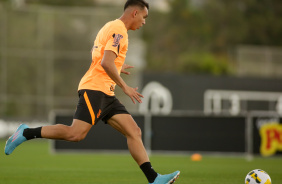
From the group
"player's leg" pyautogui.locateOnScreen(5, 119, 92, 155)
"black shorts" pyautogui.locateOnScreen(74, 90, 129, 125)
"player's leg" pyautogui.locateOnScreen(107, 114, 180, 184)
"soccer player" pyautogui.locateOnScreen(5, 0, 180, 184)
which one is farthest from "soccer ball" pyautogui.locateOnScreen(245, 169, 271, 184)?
"player's leg" pyautogui.locateOnScreen(5, 119, 92, 155)

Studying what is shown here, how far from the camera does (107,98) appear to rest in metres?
8.88

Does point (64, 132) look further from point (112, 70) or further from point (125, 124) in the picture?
point (112, 70)

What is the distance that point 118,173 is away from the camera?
484 inches

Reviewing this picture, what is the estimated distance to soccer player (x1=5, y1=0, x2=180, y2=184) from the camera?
8.58 meters

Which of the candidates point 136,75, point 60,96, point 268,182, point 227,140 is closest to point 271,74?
point 136,75

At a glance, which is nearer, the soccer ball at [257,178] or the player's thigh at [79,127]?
the player's thigh at [79,127]

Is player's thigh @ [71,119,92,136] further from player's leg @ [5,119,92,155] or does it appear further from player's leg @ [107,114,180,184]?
player's leg @ [107,114,180,184]

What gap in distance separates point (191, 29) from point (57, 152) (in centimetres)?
4399

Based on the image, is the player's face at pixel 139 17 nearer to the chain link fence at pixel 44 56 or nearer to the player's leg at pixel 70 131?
the player's leg at pixel 70 131

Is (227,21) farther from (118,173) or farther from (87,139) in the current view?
(118,173)

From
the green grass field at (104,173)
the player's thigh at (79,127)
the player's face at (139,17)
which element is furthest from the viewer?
the green grass field at (104,173)

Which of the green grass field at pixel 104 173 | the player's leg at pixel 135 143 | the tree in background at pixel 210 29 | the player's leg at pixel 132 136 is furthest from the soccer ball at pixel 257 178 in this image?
the tree in background at pixel 210 29

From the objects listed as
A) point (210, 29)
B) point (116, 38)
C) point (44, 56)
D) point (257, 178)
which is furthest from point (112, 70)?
point (210, 29)

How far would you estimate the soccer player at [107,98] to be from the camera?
858 cm
